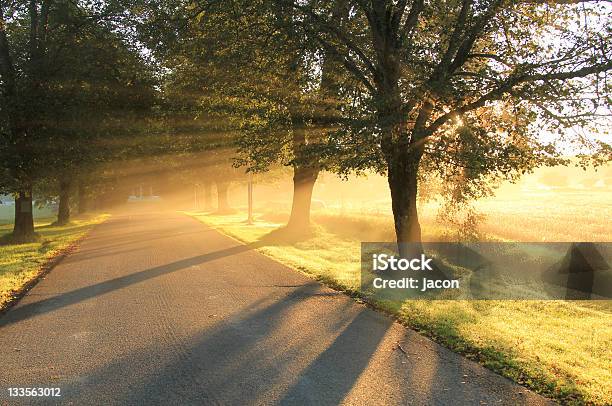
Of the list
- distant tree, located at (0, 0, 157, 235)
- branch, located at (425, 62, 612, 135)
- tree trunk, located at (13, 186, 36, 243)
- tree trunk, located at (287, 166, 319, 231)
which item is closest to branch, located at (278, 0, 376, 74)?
branch, located at (425, 62, 612, 135)

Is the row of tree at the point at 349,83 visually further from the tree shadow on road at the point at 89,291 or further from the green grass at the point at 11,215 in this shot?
the green grass at the point at 11,215

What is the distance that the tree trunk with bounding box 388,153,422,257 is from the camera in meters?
11.2

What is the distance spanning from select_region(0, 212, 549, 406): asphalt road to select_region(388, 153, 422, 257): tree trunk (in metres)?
2.67

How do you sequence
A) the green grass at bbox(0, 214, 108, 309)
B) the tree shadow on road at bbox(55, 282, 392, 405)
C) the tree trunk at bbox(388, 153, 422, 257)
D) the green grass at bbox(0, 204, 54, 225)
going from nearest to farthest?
the tree shadow on road at bbox(55, 282, 392, 405) → the green grass at bbox(0, 214, 108, 309) → the tree trunk at bbox(388, 153, 422, 257) → the green grass at bbox(0, 204, 54, 225)

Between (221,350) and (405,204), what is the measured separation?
671cm

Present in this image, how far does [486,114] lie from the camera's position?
34.7ft

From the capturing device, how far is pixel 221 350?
576cm

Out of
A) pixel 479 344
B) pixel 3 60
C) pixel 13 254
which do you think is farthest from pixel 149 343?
pixel 3 60

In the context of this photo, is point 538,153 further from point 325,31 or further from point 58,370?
point 58,370

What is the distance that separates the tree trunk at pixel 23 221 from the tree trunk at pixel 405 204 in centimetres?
1467

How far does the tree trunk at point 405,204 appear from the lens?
11172 millimetres

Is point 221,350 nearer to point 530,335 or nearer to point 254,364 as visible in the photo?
point 254,364

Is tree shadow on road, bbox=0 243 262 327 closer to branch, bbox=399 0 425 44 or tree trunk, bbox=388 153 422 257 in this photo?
tree trunk, bbox=388 153 422 257

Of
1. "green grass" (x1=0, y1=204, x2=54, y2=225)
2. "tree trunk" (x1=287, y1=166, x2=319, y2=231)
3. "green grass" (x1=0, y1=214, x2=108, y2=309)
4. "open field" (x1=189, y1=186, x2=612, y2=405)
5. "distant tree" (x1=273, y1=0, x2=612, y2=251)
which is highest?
"distant tree" (x1=273, y1=0, x2=612, y2=251)
